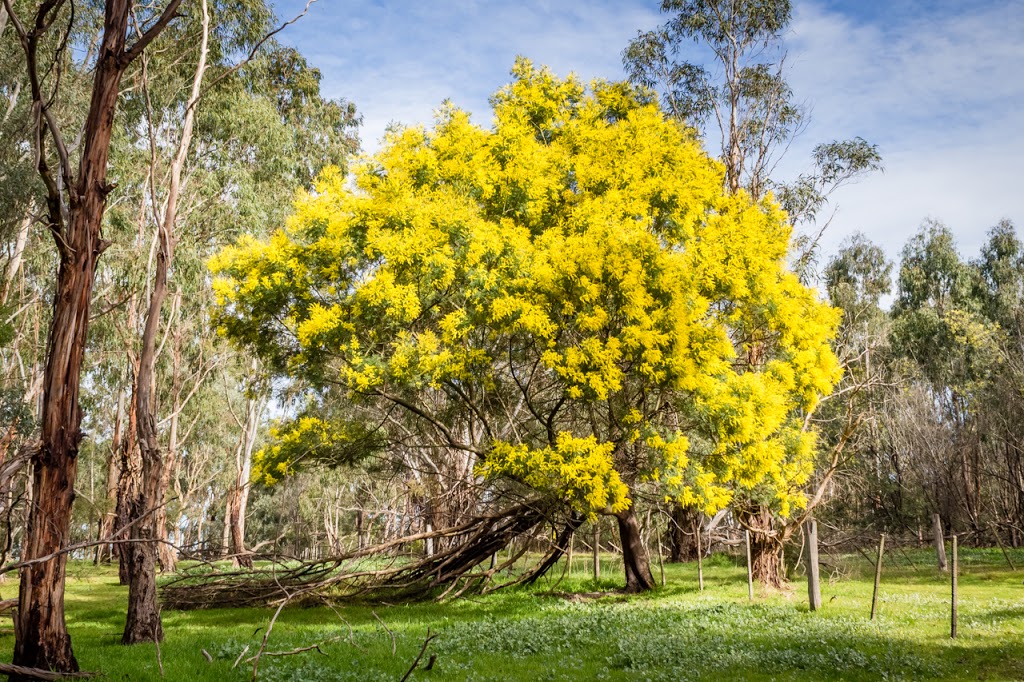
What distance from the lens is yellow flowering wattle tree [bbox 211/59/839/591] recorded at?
11750 mm

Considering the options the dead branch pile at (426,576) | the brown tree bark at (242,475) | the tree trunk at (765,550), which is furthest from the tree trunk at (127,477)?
the tree trunk at (765,550)

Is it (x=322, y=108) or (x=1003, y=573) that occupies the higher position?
(x=322, y=108)

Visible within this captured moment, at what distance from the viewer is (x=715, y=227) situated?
44.1 ft

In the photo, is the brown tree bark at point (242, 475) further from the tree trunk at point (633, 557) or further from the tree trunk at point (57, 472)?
the tree trunk at point (57, 472)

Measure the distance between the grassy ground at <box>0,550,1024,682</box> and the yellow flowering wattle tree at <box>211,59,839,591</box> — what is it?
1.92m

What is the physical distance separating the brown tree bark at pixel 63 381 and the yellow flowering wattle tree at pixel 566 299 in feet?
16.9

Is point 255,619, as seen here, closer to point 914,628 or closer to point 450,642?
point 450,642

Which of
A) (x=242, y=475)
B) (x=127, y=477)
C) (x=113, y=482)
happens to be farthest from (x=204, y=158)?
(x=113, y=482)

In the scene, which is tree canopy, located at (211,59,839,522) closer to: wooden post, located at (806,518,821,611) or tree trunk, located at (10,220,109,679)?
wooden post, located at (806,518,821,611)

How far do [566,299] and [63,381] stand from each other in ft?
23.8

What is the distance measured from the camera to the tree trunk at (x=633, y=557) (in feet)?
49.4

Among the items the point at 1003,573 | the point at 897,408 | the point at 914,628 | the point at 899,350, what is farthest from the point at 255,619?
the point at 899,350

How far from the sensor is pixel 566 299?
1206 cm

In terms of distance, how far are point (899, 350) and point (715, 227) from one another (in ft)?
85.0
